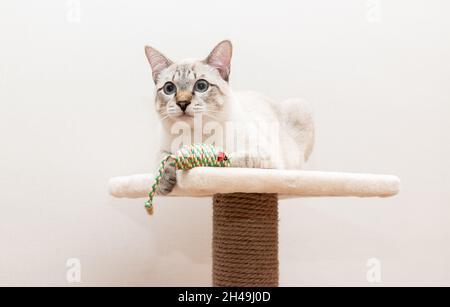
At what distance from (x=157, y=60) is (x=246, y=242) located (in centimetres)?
56

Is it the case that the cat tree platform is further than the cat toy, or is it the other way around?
the cat tree platform

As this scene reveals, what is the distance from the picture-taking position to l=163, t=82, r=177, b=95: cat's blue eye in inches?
47.8

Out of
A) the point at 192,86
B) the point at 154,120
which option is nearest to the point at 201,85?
the point at 192,86

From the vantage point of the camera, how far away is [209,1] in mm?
1907

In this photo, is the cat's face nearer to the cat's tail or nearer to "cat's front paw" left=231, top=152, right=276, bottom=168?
"cat's front paw" left=231, top=152, right=276, bottom=168

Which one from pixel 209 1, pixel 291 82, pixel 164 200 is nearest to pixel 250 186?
pixel 164 200

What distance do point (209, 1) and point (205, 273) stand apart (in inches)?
42.5

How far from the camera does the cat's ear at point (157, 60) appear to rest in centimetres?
127

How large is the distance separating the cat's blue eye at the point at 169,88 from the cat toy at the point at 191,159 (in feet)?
0.67

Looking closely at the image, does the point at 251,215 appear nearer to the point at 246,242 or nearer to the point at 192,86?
the point at 246,242

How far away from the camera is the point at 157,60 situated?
128 centimetres

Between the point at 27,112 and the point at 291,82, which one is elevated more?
the point at 291,82

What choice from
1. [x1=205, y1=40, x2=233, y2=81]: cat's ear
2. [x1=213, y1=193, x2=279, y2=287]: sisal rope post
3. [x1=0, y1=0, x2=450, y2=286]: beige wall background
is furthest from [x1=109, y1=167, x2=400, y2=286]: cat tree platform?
[x1=0, y1=0, x2=450, y2=286]: beige wall background
